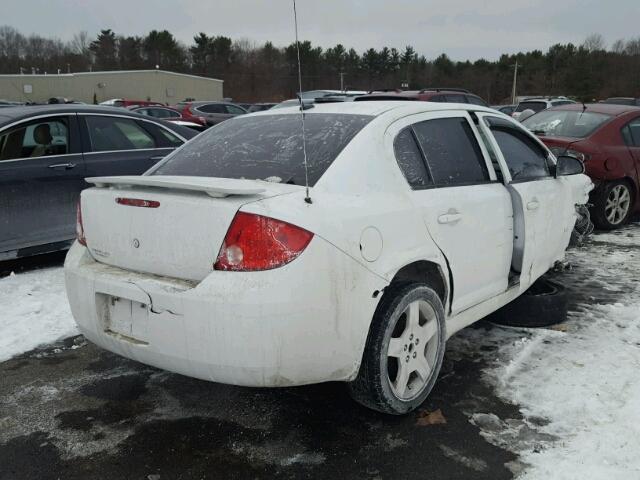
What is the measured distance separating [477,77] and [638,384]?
291 feet

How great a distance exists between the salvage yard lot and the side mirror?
1.15 meters

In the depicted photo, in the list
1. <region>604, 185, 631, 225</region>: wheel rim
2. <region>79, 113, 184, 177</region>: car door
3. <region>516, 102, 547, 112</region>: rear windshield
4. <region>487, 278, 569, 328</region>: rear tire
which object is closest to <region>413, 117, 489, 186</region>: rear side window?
<region>487, 278, 569, 328</region>: rear tire

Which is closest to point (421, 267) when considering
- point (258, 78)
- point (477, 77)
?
point (258, 78)

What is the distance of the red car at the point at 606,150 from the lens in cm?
709

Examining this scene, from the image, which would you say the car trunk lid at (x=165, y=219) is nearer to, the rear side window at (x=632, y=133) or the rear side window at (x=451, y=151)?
the rear side window at (x=451, y=151)

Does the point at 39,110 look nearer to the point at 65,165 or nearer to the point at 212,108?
the point at 65,165

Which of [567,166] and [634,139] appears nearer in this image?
[567,166]

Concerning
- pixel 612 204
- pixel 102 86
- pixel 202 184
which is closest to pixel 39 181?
pixel 202 184

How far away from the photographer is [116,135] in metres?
6.16

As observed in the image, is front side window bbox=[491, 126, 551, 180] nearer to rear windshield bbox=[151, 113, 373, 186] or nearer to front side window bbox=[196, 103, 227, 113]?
rear windshield bbox=[151, 113, 373, 186]

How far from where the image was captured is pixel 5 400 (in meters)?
3.25

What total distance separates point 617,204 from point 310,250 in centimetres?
627

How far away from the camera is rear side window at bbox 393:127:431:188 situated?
302 centimetres

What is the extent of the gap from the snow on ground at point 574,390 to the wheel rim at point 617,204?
107 inches
